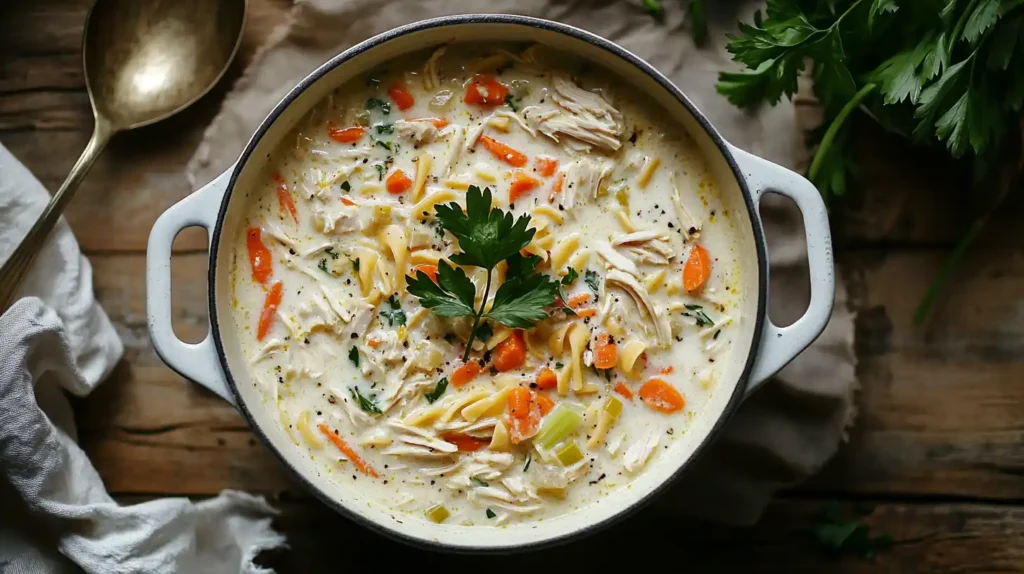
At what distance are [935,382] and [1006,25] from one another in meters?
0.90

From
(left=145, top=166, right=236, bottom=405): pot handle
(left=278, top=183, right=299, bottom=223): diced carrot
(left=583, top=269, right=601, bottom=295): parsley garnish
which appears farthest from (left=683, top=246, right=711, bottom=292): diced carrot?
(left=145, top=166, right=236, bottom=405): pot handle

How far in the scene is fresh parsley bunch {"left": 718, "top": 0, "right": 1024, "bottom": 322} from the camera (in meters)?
1.89

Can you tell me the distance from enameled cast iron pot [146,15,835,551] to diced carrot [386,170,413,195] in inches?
10.1

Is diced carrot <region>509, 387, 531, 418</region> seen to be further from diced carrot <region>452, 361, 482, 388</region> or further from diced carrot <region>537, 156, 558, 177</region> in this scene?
diced carrot <region>537, 156, 558, 177</region>

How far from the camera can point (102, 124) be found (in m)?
2.29

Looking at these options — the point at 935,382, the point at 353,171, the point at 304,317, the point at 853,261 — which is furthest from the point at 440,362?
the point at 935,382

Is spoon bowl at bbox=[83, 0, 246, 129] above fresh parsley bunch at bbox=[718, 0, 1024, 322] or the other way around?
the other way around

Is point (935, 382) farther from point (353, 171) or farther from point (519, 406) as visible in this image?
point (353, 171)

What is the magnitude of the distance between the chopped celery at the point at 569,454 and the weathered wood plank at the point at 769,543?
0.41m

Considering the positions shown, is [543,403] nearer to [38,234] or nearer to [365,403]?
[365,403]

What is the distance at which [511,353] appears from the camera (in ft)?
6.58

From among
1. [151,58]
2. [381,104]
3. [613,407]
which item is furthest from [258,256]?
[613,407]

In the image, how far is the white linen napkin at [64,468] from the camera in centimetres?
209

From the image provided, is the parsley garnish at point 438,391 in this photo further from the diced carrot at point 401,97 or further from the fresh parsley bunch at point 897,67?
the fresh parsley bunch at point 897,67
